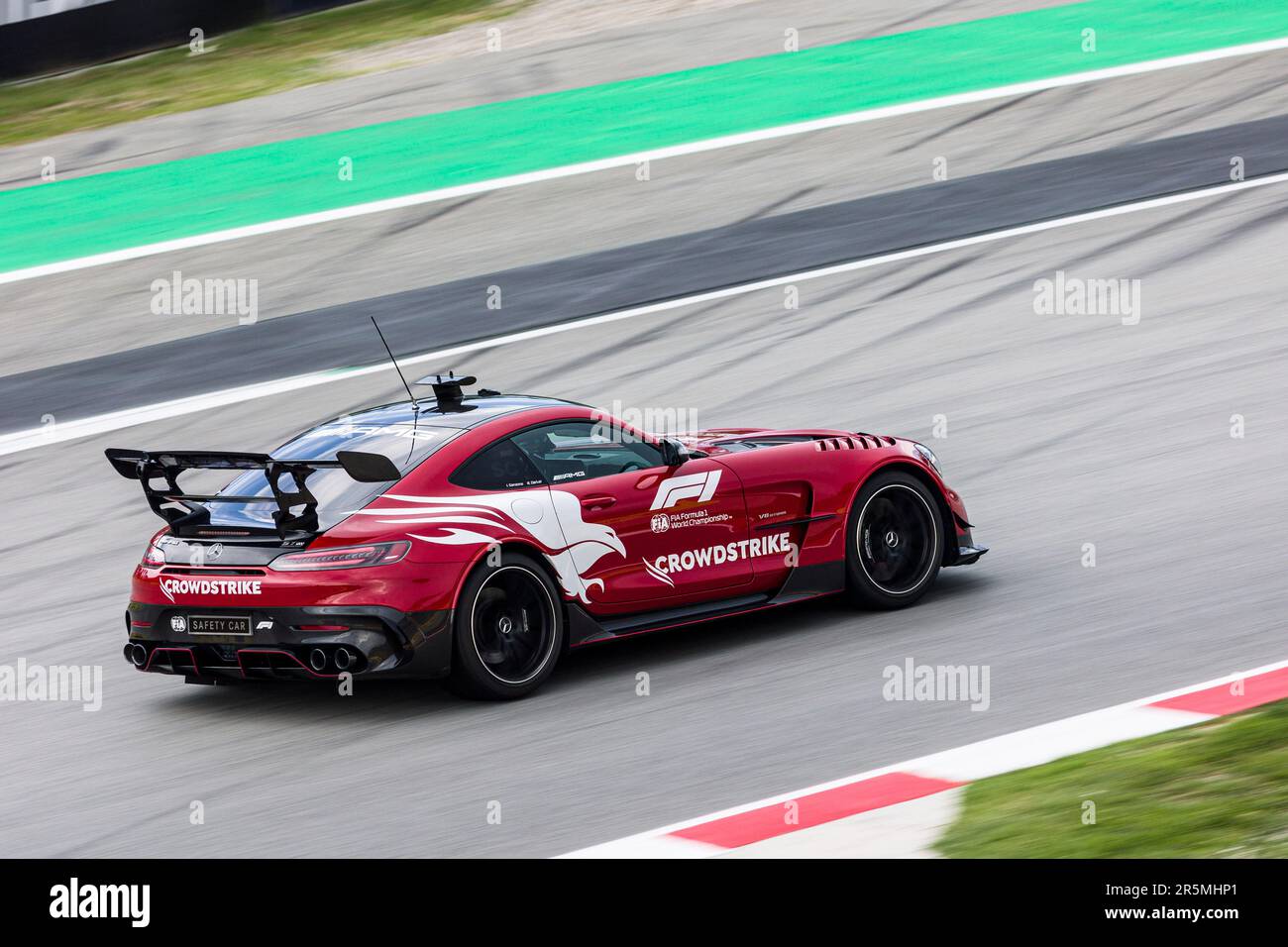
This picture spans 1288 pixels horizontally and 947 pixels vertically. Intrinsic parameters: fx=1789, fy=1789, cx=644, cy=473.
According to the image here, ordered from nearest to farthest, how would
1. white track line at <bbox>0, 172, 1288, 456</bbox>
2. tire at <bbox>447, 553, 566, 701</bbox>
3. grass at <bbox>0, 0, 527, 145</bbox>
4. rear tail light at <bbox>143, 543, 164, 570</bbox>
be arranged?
1. tire at <bbox>447, 553, 566, 701</bbox>
2. rear tail light at <bbox>143, 543, 164, 570</bbox>
3. white track line at <bbox>0, 172, 1288, 456</bbox>
4. grass at <bbox>0, 0, 527, 145</bbox>

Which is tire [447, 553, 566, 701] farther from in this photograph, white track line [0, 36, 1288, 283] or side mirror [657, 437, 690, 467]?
white track line [0, 36, 1288, 283]

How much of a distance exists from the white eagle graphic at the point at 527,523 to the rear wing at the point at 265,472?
21 cm

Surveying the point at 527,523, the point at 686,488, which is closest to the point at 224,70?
the point at 686,488

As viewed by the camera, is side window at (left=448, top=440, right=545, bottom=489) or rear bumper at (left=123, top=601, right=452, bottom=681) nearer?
rear bumper at (left=123, top=601, right=452, bottom=681)

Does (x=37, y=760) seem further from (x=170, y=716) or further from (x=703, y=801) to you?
(x=703, y=801)

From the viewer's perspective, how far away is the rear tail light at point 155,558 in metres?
7.99

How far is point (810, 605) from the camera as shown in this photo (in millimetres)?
9430

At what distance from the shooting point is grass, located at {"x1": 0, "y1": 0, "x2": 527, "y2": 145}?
Answer: 2267 cm

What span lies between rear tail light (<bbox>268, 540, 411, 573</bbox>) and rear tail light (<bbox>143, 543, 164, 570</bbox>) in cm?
68

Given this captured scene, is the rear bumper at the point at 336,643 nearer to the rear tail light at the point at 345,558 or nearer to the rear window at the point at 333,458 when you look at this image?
the rear tail light at the point at 345,558

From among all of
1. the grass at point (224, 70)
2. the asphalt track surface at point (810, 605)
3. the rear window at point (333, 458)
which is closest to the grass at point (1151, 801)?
the asphalt track surface at point (810, 605)
